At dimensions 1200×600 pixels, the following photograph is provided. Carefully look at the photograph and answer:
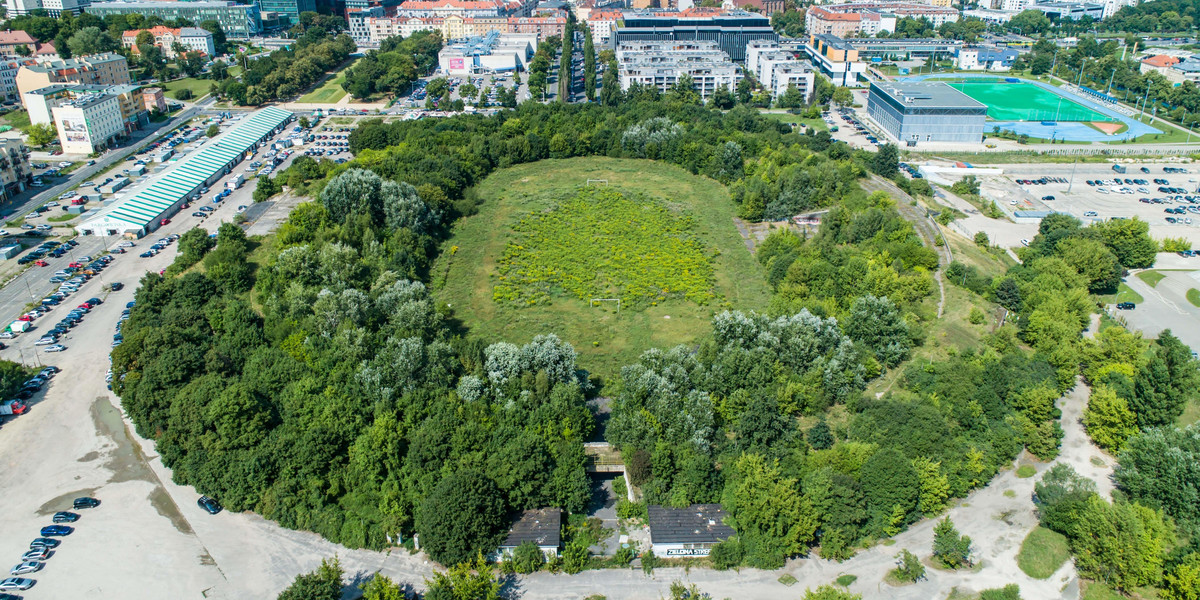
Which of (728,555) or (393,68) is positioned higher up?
(393,68)

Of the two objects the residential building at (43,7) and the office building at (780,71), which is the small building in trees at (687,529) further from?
the residential building at (43,7)

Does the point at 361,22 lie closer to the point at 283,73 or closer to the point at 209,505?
the point at 283,73

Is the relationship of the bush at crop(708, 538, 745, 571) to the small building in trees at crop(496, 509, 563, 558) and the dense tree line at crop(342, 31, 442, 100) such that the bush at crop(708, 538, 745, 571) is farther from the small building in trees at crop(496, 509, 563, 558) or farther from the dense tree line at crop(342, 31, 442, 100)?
the dense tree line at crop(342, 31, 442, 100)

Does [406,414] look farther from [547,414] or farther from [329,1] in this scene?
[329,1]

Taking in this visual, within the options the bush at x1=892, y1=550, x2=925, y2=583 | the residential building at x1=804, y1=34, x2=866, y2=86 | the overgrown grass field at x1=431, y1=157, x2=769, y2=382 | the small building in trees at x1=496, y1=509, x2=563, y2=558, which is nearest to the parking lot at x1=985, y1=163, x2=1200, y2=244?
the overgrown grass field at x1=431, y1=157, x2=769, y2=382

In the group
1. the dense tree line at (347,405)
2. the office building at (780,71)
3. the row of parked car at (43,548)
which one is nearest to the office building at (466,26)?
the office building at (780,71)

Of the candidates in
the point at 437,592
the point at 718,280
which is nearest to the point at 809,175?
the point at 718,280

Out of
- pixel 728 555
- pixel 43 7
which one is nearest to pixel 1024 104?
pixel 728 555
